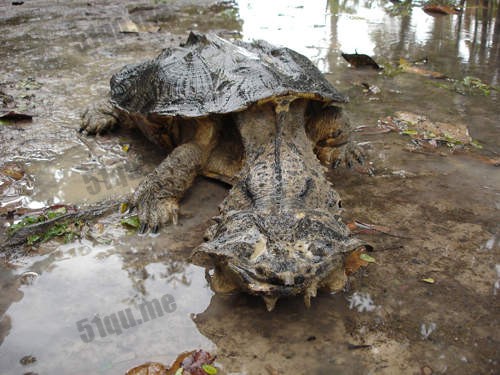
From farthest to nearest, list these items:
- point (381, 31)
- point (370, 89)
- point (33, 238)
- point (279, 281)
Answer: point (381, 31) < point (370, 89) < point (33, 238) < point (279, 281)

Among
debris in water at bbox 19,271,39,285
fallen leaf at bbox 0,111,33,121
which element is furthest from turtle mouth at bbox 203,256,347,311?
fallen leaf at bbox 0,111,33,121

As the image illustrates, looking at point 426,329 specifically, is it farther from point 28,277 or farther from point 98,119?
point 98,119

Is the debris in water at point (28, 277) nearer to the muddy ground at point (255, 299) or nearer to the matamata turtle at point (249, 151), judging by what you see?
the muddy ground at point (255, 299)

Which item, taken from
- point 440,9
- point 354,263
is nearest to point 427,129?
point 354,263

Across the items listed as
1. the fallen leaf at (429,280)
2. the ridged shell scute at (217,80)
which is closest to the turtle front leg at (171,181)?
the ridged shell scute at (217,80)

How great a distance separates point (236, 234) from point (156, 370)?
672 mm

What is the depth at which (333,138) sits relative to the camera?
3.65m

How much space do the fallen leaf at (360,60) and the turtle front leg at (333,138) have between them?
2.33m

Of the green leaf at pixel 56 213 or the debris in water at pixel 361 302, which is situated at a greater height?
the green leaf at pixel 56 213

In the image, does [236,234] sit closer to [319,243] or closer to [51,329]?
[319,243]

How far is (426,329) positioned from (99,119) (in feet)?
10.1

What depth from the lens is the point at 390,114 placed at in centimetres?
451

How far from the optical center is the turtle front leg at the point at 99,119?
396cm

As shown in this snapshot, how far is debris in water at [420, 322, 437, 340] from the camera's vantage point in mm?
2112
